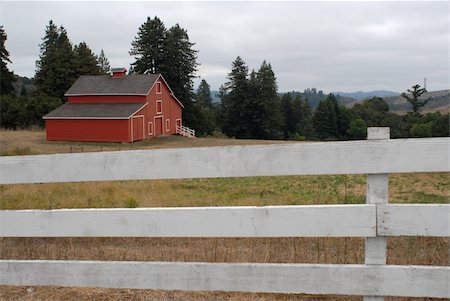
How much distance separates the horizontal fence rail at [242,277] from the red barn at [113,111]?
119 ft

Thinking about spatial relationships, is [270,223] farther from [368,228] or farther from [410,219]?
[410,219]

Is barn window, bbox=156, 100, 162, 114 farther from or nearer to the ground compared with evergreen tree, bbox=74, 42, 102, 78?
nearer to the ground

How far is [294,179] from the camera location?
45.8ft

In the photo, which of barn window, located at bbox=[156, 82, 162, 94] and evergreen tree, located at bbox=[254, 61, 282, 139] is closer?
barn window, located at bbox=[156, 82, 162, 94]

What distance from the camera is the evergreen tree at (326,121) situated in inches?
3602

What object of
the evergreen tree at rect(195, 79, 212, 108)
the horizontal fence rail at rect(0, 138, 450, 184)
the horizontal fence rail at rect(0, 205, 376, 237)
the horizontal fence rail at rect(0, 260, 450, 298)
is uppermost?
the evergreen tree at rect(195, 79, 212, 108)

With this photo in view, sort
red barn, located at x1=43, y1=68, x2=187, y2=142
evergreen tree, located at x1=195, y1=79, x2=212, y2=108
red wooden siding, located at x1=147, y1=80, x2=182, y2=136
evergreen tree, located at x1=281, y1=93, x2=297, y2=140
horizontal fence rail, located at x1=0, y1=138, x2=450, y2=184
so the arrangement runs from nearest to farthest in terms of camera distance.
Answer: horizontal fence rail, located at x1=0, y1=138, x2=450, y2=184 → red barn, located at x1=43, y1=68, x2=187, y2=142 → red wooden siding, located at x1=147, y1=80, x2=182, y2=136 → evergreen tree, located at x1=281, y1=93, x2=297, y2=140 → evergreen tree, located at x1=195, y1=79, x2=212, y2=108

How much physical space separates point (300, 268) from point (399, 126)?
74.6m

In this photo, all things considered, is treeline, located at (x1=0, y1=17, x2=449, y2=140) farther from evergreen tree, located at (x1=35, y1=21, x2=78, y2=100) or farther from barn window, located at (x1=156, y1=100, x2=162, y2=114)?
barn window, located at (x1=156, y1=100, x2=162, y2=114)

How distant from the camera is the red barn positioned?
39.7 metres

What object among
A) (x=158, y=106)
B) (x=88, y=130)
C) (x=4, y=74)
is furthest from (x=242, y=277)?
(x=4, y=74)

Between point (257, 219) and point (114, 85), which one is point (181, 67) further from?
point (257, 219)

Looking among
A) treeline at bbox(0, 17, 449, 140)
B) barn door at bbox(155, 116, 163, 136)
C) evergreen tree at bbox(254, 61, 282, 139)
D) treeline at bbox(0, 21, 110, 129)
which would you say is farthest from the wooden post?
evergreen tree at bbox(254, 61, 282, 139)

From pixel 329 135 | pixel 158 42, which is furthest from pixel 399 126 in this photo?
pixel 158 42
